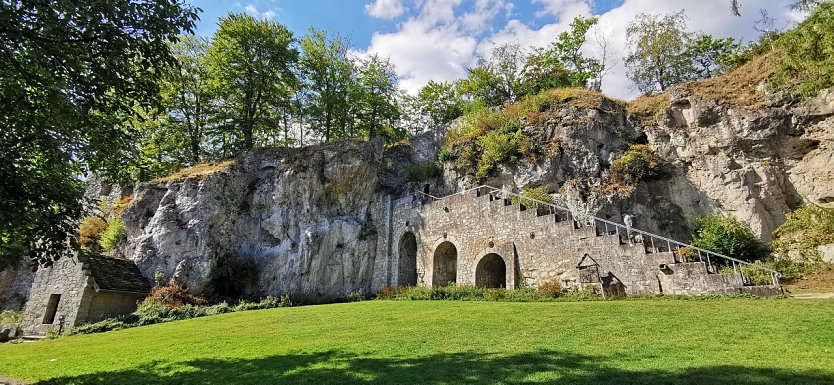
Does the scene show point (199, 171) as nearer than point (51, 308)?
No

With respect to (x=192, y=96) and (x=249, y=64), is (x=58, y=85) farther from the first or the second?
(x=192, y=96)

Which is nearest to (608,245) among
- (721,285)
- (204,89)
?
(721,285)

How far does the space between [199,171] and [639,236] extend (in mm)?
22015

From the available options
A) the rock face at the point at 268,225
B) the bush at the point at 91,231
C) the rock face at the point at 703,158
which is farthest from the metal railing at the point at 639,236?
the bush at the point at 91,231

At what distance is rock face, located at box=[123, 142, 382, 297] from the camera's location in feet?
71.5

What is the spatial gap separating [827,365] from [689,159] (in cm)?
1566

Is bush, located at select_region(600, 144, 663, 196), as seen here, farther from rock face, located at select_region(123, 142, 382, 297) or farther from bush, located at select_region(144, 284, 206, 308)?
bush, located at select_region(144, 284, 206, 308)

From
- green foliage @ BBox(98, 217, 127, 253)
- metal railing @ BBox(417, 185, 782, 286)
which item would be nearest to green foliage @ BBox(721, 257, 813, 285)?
metal railing @ BBox(417, 185, 782, 286)

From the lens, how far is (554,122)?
69.2 feet

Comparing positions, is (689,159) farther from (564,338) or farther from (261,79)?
(261,79)

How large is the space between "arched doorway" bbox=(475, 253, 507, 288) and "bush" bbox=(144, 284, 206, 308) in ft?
41.1

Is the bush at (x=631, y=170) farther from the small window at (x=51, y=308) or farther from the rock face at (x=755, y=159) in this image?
the small window at (x=51, y=308)

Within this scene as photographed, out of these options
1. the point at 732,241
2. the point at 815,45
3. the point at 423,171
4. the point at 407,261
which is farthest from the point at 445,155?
the point at 815,45

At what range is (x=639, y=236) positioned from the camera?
581 inches
